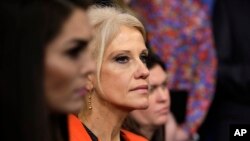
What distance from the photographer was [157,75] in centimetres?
436

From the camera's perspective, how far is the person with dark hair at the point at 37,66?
1921 mm

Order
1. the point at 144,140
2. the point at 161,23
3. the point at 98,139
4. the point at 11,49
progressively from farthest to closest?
the point at 161,23
the point at 144,140
the point at 98,139
the point at 11,49

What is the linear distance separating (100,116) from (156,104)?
1.13 metres

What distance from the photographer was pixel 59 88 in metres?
2.02

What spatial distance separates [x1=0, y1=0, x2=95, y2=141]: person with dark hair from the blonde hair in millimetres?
1172

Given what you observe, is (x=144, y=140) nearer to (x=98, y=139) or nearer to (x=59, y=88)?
(x=98, y=139)

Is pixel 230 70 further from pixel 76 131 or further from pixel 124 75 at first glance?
pixel 76 131

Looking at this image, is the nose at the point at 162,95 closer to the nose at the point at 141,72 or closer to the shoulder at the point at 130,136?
the shoulder at the point at 130,136

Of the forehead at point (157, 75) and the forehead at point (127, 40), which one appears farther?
the forehead at point (157, 75)

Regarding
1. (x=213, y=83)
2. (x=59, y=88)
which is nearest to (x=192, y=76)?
(x=213, y=83)

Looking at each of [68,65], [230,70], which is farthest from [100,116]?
[230,70]

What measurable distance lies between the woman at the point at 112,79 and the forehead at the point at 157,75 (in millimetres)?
1004

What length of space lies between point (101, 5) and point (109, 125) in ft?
1.82

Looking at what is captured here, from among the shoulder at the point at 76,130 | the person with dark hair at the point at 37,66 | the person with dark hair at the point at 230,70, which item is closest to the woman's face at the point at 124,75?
the shoulder at the point at 76,130
